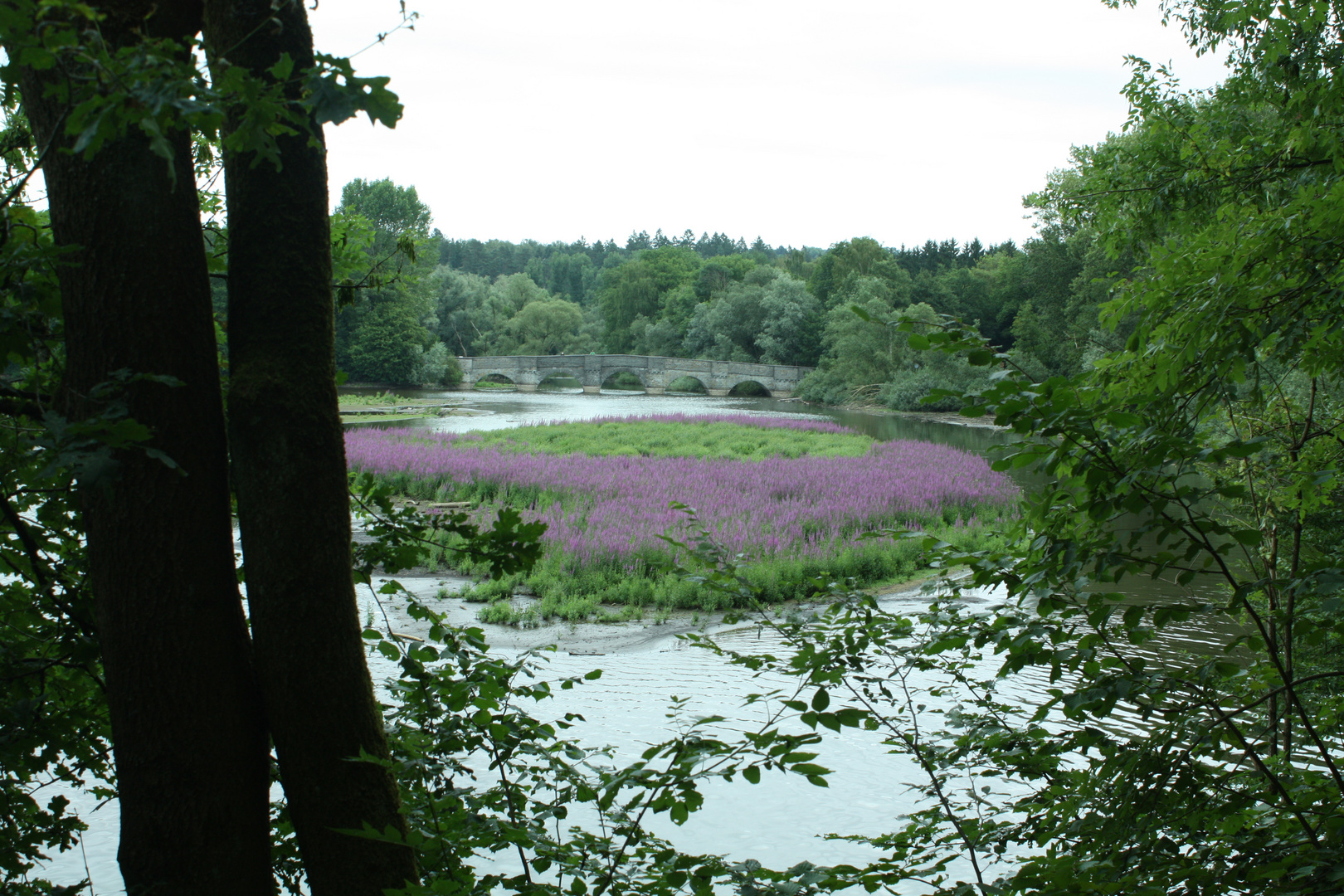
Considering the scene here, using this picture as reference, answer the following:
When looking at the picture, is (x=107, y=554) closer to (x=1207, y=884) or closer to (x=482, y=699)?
(x=482, y=699)

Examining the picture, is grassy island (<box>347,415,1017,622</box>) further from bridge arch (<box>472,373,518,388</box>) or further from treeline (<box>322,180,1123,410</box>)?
bridge arch (<box>472,373,518,388</box>)

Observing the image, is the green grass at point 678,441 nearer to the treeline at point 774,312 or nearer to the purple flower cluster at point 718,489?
the purple flower cluster at point 718,489

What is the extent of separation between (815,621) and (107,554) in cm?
208

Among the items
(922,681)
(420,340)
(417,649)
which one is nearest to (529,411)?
(420,340)

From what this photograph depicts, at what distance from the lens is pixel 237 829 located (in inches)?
85.7

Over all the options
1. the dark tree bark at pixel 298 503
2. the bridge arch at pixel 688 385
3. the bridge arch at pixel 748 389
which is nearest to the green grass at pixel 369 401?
the bridge arch at pixel 688 385

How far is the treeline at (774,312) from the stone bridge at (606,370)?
2904mm

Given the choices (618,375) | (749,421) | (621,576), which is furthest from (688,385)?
(621,576)

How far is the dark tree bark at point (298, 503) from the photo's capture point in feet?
7.16

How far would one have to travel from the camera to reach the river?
515cm

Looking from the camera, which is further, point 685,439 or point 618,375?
point 618,375

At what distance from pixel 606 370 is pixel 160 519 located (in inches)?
2622

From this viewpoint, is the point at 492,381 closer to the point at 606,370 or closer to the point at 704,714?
the point at 606,370

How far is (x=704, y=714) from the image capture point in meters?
4.95
